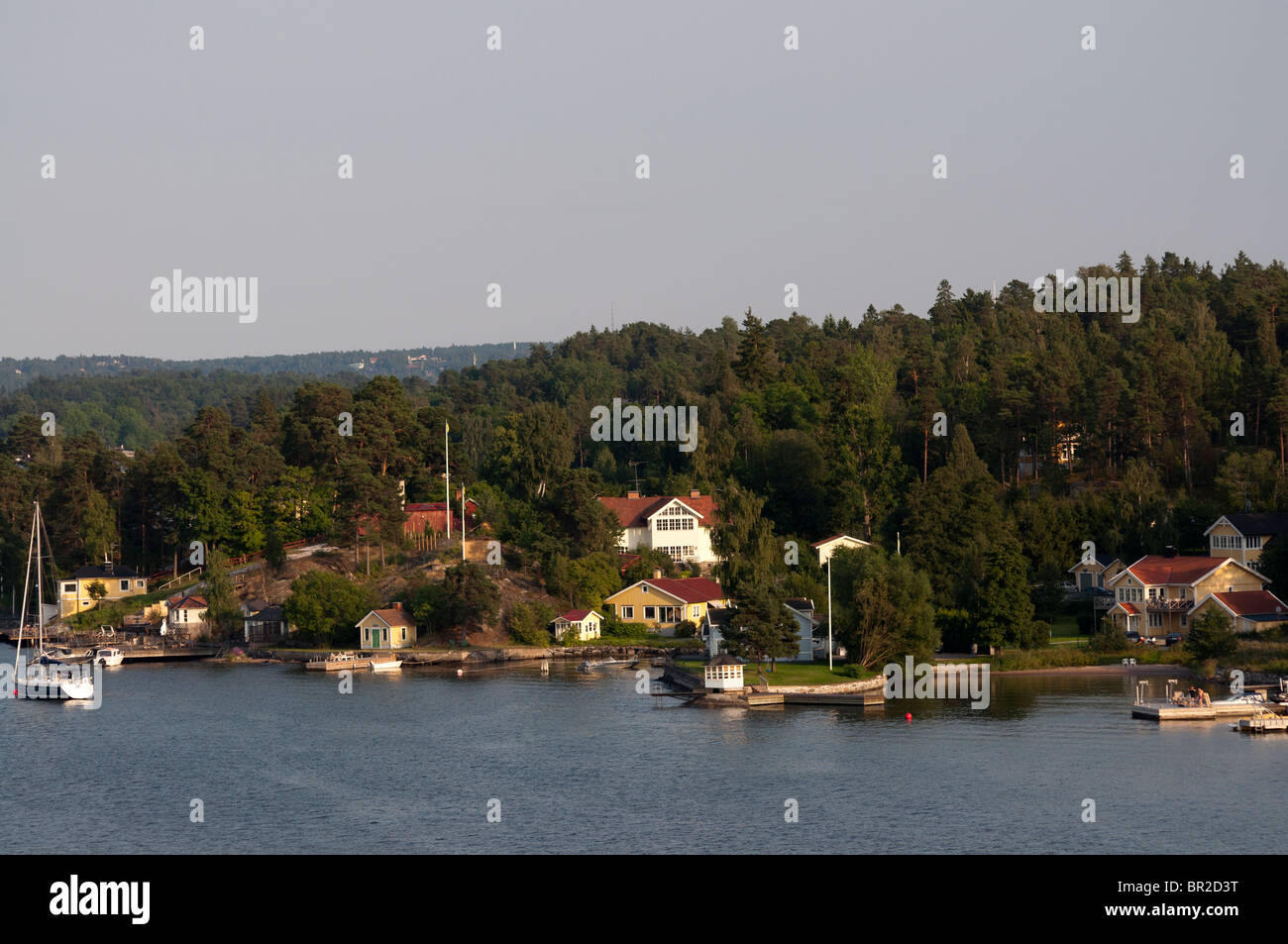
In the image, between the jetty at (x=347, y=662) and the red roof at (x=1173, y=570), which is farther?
the jetty at (x=347, y=662)

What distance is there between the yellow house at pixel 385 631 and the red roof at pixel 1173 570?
31.8m

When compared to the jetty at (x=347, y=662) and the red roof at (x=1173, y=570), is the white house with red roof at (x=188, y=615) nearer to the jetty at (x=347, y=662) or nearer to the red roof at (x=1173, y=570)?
the jetty at (x=347, y=662)

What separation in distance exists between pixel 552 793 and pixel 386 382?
2179 inches

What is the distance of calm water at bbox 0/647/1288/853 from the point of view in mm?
31438

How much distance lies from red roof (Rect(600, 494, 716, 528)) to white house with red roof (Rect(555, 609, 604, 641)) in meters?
9.33

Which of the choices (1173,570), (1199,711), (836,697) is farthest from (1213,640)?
(836,697)

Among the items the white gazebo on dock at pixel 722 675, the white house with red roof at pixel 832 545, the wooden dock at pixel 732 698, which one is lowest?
the wooden dock at pixel 732 698

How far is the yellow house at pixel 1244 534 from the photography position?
→ 6425 cm

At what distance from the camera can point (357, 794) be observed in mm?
36469

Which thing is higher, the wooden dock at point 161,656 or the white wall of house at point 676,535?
the white wall of house at point 676,535

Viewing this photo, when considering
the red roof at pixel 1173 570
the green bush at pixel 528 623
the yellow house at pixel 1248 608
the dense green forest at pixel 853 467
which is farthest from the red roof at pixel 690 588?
the yellow house at pixel 1248 608
